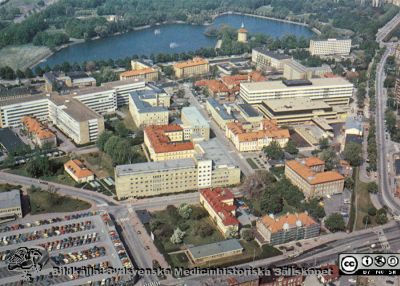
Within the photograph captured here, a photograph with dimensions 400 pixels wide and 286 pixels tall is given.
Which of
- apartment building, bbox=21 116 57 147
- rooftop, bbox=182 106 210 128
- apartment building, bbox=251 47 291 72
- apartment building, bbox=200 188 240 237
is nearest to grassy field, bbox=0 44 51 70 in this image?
apartment building, bbox=21 116 57 147

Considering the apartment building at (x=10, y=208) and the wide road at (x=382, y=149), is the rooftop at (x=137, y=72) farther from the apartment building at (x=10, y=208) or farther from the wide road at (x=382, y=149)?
the apartment building at (x=10, y=208)

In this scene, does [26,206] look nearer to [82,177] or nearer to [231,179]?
[82,177]

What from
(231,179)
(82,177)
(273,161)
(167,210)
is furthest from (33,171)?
(273,161)

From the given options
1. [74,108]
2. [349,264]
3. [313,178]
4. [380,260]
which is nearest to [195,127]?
[74,108]

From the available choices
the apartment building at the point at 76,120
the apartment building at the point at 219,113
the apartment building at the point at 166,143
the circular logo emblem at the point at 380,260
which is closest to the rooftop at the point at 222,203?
the apartment building at the point at 166,143

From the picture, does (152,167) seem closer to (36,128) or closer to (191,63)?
(36,128)
